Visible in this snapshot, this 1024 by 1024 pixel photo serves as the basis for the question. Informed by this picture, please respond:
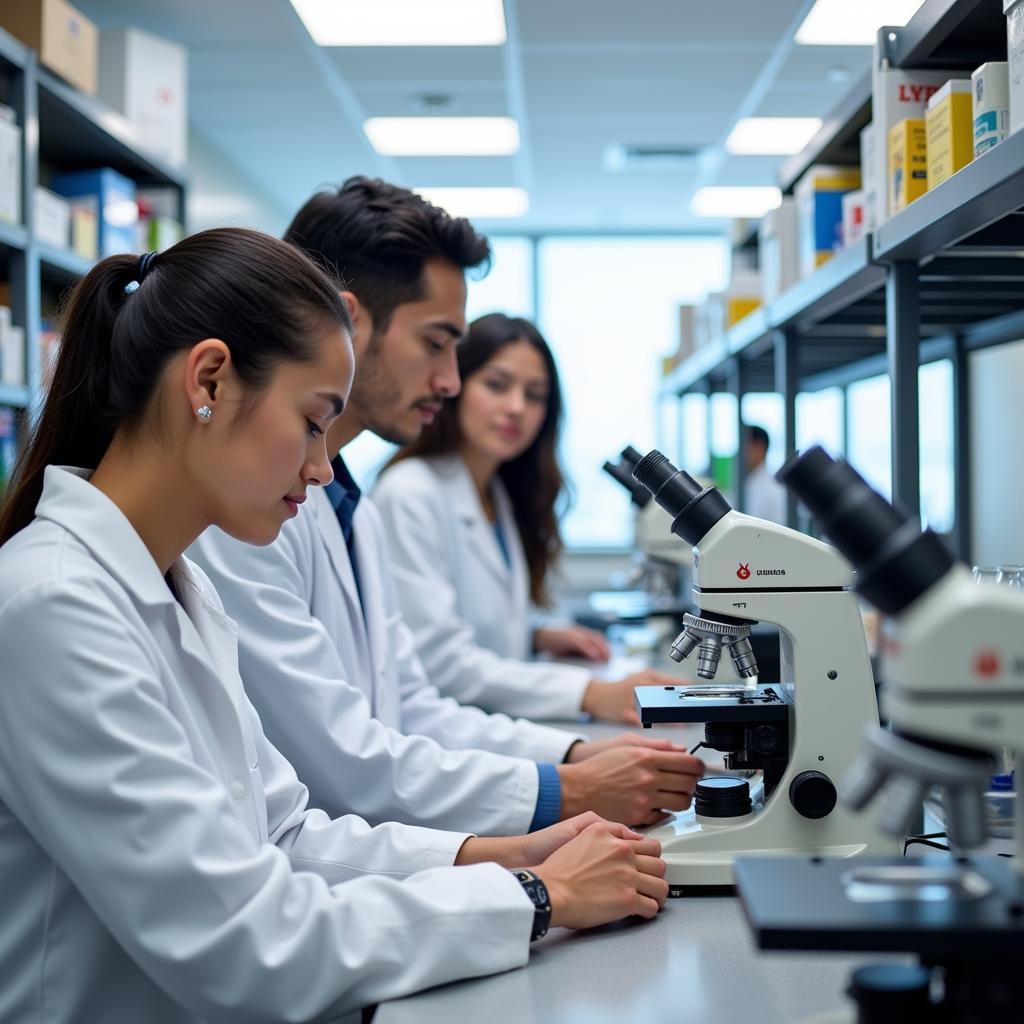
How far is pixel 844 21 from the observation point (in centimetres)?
382

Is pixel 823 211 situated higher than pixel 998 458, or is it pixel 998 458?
pixel 823 211

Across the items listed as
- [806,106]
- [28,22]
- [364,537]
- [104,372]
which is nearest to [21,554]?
[104,372]

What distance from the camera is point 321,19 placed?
3.88 m

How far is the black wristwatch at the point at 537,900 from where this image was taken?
40.1 inches

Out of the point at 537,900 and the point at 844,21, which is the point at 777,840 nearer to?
the point at 537,900

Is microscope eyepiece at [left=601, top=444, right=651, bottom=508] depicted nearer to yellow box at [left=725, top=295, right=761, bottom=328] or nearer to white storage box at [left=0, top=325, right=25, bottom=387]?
yellow box at [left=725, top=295, right=761, bottom=328]

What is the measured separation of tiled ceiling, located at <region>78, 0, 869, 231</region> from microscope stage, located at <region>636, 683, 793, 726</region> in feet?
10.1

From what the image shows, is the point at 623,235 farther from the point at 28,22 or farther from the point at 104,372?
the point at 104,372

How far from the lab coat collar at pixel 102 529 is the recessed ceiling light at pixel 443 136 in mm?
4327

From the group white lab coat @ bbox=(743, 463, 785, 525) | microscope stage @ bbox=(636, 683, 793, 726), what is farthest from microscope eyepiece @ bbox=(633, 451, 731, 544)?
white lab coat @ bbox=(743, 463, 785, 525)

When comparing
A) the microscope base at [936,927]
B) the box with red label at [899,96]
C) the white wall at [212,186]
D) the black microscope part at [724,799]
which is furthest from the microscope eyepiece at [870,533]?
the white wall at [212,186]

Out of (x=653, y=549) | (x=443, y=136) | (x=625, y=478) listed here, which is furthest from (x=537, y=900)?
(x=443, y=136)

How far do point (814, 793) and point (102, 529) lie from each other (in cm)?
80

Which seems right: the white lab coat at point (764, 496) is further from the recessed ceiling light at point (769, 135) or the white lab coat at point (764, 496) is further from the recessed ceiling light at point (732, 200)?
the recessed ceiling light at point (769, 135)
